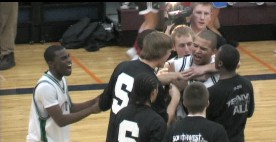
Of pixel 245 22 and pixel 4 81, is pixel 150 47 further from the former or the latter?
pixel 245 22

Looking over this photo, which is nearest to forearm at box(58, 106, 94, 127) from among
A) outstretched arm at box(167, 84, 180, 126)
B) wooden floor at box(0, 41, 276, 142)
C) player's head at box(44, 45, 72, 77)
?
player's head at box(44, 45, 72, 77)

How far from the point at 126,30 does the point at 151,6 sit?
106 centimetres

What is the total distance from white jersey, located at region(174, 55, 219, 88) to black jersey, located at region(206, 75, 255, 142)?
197 millimetres

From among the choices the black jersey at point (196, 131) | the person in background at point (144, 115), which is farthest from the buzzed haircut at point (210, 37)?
the black jersey at point (196, 131)

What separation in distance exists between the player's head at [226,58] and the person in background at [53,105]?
1.00 metres

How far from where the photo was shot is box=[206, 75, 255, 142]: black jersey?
446cm

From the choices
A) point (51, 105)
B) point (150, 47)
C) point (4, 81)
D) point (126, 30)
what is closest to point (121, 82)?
point (150, 47)

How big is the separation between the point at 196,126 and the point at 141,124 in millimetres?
347

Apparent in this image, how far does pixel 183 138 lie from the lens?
3971mm

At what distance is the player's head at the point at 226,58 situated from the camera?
14.7 ft

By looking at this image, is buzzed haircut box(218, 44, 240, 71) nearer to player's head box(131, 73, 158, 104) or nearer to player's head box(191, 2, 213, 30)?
player's head box(131, 73, 158, 104)

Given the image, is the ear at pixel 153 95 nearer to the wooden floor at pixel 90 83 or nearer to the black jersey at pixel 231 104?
the black jersey at pixel 231 104

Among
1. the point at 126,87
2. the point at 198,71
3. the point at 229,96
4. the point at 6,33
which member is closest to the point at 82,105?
the point at 126,87

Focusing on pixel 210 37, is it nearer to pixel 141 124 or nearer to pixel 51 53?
pixel 141 124
